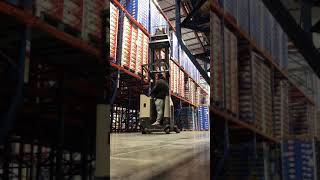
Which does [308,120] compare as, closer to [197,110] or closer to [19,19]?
[197,110]

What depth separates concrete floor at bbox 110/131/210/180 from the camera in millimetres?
2193

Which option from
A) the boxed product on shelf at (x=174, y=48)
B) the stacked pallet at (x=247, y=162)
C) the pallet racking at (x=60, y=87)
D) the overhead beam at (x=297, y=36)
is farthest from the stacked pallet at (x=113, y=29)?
the overhead beam at (x=297, y=36)

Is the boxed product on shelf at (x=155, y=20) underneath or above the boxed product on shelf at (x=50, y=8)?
above

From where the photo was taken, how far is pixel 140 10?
2541 millimetres

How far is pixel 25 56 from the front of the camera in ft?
5.42

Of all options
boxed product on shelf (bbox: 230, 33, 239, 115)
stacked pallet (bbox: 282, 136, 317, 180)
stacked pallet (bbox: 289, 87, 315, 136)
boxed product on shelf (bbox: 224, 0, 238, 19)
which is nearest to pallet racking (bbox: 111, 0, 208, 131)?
boxed product on shelf (bbox: 230, 33, 239, 115)

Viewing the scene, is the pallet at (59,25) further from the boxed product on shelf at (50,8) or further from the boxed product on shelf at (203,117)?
the boxed product on shelf at (203,117)

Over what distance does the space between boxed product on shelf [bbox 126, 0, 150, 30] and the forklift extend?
25cm

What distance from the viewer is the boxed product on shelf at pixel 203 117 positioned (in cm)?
210

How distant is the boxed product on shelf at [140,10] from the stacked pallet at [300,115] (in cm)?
171

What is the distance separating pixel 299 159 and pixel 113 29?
2308mm

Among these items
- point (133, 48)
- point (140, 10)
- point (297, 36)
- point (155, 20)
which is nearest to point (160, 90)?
point (133, 48)

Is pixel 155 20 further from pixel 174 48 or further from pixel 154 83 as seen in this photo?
pixel 154 83

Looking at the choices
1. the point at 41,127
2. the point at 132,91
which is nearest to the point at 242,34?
the point at 132,91
